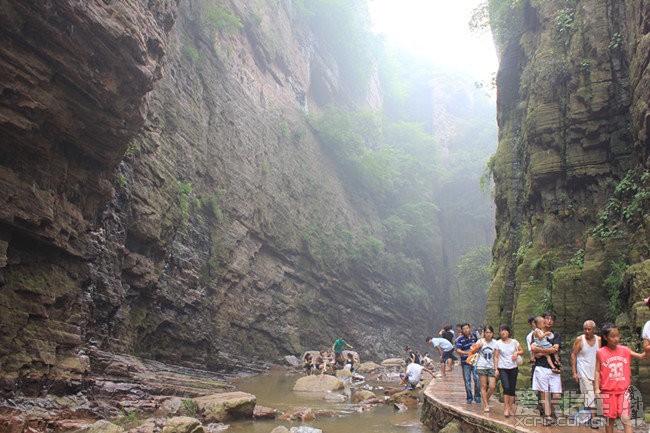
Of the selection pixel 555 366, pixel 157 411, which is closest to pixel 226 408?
pixel 157 411

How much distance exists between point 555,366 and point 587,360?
21.4 inches

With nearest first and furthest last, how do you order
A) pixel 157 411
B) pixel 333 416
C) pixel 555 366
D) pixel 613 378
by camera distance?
pixel 613 378
pixel 555 366
pixel 157 411
pixel 333 416

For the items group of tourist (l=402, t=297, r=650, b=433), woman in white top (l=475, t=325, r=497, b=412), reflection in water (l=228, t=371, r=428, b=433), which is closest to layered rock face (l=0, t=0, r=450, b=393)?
reflection in water (l=228, t=371, r=428, b=433)

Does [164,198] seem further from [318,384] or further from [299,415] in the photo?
[299,415]

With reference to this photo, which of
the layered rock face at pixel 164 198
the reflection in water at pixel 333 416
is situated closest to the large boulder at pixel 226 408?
the reflection in water at pixel 333 416

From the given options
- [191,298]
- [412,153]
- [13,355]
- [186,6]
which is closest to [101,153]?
[13,355]

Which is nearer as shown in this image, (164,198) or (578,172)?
(578,172)

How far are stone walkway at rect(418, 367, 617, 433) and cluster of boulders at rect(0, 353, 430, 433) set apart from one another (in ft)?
8.29

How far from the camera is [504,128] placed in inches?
593

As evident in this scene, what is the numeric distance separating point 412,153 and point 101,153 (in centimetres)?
4262

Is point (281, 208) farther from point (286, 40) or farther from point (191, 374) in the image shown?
point (286, 40)

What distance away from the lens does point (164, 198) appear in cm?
1553

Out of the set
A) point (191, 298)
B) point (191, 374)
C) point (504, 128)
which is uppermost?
point (504, 128)

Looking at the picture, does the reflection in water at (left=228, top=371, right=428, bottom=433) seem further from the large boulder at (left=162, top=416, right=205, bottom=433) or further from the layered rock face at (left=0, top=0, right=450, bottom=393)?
the layered rock face at (left=0, top=0, right=450, bottom=393)
